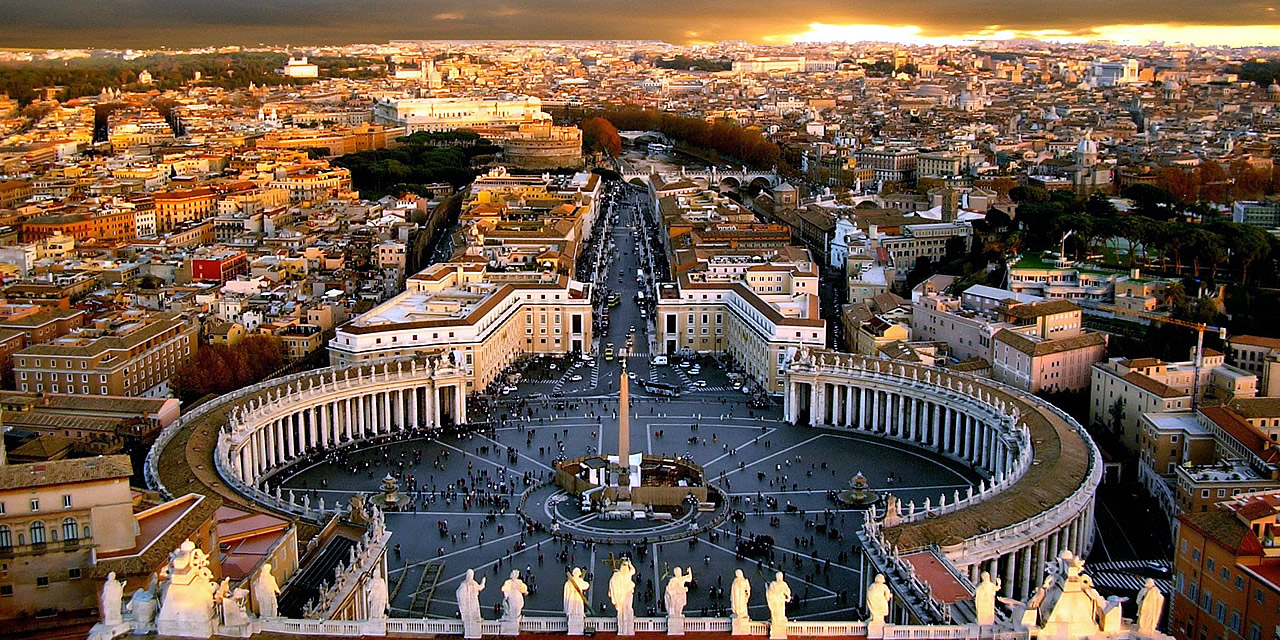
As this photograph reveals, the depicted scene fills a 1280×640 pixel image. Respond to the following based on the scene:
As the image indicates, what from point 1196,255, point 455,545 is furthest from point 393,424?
point 1196,255

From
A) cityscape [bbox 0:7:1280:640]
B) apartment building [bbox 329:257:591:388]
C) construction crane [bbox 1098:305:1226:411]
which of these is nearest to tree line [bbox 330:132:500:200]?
cityscape [bbox 0:7:1280:640]

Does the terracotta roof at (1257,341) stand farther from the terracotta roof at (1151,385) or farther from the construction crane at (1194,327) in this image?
the terracotta roof at (1151,385)

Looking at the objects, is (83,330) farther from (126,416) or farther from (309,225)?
(309,225)

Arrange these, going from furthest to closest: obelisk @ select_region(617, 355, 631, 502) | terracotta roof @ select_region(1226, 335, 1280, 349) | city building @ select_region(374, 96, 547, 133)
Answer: city building @ select_region(374, 96, 547, 133) < terracotta roof @ select_region(1226, 335, 1280, 349) < obelisk @ select_region(617, 355, 631, 502)

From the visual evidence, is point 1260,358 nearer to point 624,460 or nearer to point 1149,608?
point 624,460

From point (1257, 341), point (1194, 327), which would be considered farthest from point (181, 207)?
point (1257, 341)

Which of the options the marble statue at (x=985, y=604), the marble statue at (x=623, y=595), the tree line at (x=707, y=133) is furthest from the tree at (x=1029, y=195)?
the marble statue at (x=623, y=595)

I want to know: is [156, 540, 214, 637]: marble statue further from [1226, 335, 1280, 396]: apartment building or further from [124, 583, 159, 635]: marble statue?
[1226, 335, 1280, 396]: apartment building
